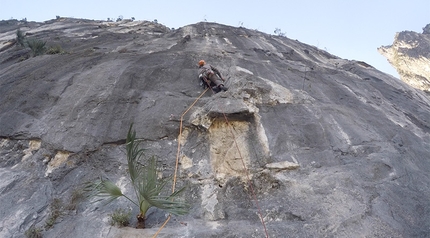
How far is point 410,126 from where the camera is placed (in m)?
8.70

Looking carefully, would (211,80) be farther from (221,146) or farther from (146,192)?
(146,192)

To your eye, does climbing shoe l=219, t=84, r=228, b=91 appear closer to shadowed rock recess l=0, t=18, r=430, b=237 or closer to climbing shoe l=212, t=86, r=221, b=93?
climbing shoe l=212, t=86, r=221, b=93

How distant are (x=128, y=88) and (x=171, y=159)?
293 centimetres

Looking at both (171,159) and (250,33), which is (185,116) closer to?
(171,159)

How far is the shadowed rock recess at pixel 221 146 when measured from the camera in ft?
18.3

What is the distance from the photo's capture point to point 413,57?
28438mm

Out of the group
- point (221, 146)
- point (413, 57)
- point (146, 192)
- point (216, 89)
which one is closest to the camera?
point (146, 192)

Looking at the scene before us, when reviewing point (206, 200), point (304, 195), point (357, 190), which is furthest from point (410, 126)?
point (206, 200)

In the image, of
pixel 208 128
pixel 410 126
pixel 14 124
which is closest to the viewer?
pixel 208 128

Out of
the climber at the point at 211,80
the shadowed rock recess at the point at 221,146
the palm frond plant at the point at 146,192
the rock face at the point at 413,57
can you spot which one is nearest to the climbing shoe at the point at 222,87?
the climber at the point at 211,80

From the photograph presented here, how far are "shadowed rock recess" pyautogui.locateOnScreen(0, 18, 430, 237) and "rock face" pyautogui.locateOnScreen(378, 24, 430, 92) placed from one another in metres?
19.4

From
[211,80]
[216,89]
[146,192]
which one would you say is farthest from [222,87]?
[146,192]

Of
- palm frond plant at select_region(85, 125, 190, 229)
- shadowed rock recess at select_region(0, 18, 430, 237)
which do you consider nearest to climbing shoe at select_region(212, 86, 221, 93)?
shadowed rock recess at select_region(0, 18, 430, 237)

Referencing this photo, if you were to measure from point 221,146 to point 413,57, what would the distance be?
27.3 meters
